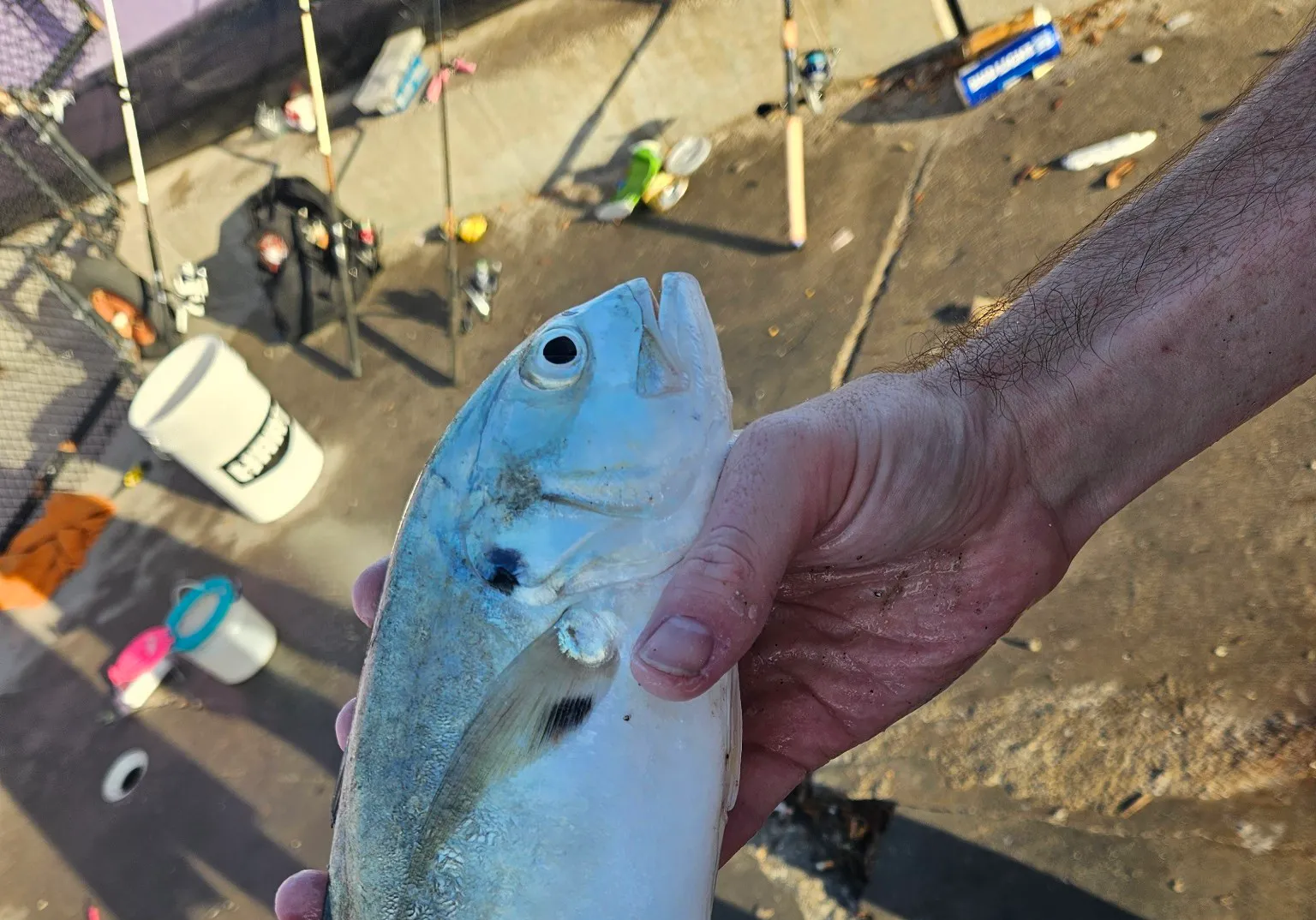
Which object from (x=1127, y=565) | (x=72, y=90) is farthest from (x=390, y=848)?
(x=72, y=90)

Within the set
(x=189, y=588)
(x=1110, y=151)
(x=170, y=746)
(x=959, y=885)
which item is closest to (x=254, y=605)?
(x=189, y=588)

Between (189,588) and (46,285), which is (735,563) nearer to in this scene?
(189,588)

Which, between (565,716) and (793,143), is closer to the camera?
(565,716)

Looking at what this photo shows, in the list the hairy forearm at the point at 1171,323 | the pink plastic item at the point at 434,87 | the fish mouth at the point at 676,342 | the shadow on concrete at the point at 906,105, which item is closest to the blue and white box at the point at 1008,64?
the shadow on concrete at the point at 906,105

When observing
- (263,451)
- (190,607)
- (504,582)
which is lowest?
(190,607)

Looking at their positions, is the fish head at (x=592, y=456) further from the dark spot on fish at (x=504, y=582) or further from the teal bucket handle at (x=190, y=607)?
the teal bucket handle at (x=190, y=607)

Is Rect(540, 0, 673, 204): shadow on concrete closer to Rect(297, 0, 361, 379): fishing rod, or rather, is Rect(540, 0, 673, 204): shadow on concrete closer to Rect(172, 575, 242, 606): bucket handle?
Rect(297, 0, 361, 379): fishing rod
